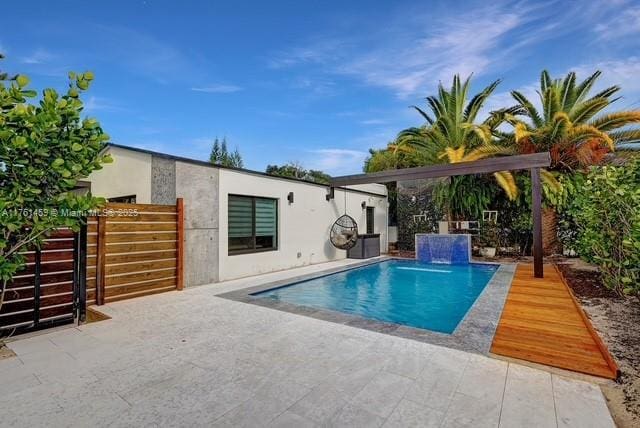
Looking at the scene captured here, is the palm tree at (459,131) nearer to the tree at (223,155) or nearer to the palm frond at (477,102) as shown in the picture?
the palm frond at (477,102)

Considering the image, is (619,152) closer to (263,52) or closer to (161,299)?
(263,52)

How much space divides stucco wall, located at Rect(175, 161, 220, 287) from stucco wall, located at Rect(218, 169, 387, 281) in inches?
8.7

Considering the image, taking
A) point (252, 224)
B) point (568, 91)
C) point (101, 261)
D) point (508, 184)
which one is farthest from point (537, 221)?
point (101, 261)

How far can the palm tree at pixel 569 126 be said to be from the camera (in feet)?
33.2

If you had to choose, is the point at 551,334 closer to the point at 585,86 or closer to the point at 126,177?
the point at 126,177

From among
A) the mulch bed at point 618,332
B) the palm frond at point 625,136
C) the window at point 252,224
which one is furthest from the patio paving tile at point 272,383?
the palm frond at point 625,136

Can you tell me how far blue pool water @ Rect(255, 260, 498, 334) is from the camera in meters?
5.33

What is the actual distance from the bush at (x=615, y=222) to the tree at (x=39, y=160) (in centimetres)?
708

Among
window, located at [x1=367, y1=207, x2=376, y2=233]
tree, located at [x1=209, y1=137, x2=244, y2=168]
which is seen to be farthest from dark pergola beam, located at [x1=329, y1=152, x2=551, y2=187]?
tree, located at [x1=209, y1=137, x2=244, y2=168]

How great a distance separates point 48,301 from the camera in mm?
4199

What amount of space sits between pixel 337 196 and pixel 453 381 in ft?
31.1

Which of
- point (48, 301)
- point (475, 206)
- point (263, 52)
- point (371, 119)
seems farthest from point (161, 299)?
point (371, 119)

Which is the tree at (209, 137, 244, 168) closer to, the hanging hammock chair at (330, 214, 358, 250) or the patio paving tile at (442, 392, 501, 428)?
the hanging hammock chair at (330, 214, 358, 250)

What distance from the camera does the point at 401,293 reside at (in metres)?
A: 7.06
